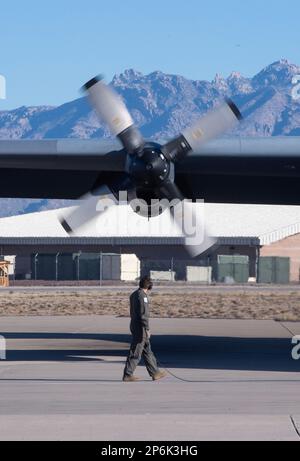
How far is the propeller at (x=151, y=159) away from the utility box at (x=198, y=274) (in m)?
57.0

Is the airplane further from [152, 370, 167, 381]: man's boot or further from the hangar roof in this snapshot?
the hangar roof

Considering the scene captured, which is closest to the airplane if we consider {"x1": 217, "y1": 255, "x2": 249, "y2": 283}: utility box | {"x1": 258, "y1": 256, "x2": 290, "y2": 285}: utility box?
{"x1": 217, "y1": 255, "x2": 249, "y2": 283}: utility box

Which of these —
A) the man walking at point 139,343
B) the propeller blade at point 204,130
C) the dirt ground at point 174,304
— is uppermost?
the propeller blade at point 204,130

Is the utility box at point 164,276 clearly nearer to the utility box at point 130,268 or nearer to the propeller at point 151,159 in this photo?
the utility box at point 130,268

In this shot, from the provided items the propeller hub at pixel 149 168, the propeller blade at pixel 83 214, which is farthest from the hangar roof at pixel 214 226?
the propeller hub at pixel 149 168

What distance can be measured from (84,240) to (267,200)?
60.9 meters

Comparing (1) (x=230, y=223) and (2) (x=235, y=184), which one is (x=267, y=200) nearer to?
(2) (x=235, y=184)

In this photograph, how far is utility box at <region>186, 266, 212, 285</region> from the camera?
277ft

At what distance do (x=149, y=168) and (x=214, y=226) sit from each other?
7306 centimetres

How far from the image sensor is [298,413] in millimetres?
15820

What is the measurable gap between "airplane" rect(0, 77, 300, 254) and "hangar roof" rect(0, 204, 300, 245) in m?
54.6

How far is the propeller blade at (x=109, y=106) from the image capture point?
25.8m

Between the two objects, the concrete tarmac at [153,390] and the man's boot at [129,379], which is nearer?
the concrete tarmac at [153,390]
